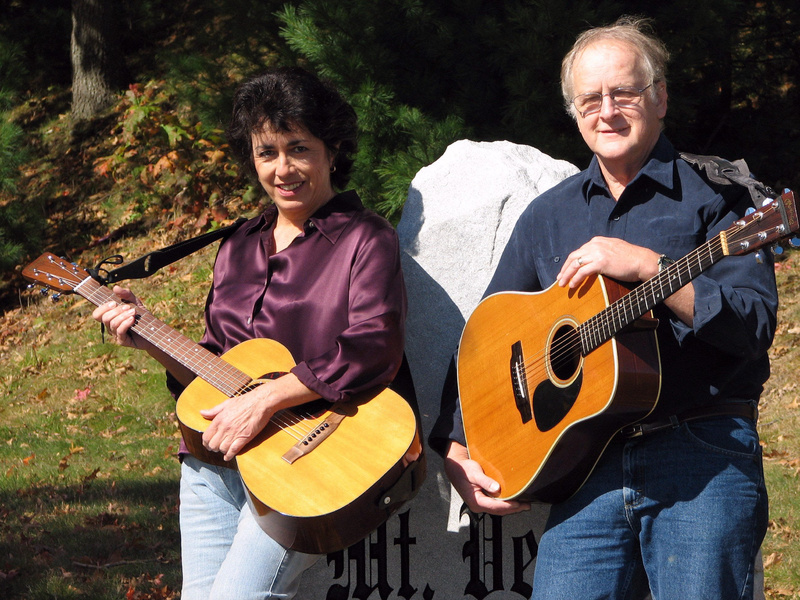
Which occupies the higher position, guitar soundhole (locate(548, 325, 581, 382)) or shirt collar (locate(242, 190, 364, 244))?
shirt collar (locate(242, 190, 364, 244))

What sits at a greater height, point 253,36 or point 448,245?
point 253,36

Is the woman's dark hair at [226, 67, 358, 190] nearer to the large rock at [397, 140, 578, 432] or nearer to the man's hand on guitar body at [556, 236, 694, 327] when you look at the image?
the large rock at [397, 140, 578, 432]

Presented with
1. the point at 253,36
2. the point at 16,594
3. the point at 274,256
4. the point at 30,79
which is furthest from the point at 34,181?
the point at 274,256

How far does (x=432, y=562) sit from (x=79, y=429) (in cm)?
372

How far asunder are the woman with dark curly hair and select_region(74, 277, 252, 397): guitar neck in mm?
58

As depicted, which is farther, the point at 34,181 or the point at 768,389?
the point at 34,181

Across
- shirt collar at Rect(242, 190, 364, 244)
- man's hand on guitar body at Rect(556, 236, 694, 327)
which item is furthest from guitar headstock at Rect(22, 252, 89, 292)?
man's hand on guitar body at Rect(556, 236, 694, 327)

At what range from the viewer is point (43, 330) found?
784 centimetres

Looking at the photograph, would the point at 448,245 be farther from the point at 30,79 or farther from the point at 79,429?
the point at 30,79

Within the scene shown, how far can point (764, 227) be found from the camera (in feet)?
6.47

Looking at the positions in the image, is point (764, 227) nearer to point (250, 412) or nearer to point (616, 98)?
point (616, 98)

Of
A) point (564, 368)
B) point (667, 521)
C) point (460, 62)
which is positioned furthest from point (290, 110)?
point (460, 62)

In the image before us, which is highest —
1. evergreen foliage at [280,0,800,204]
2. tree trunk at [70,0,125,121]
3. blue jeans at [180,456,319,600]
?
tree trunk at [70,0,125,121]

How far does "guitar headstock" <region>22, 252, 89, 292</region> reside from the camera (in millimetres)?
3154
